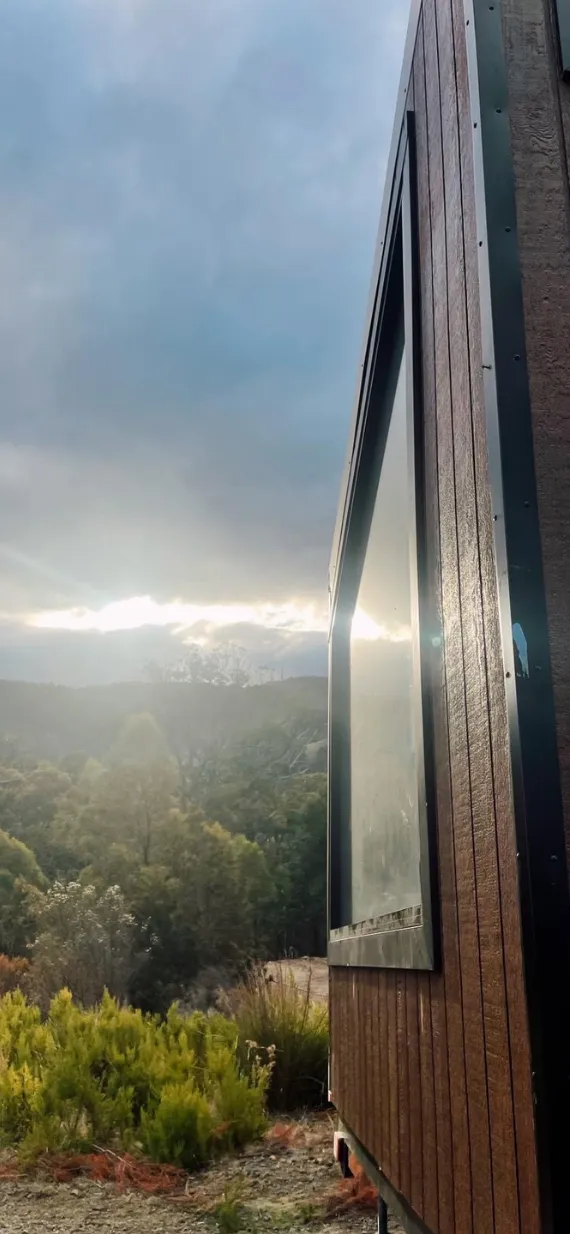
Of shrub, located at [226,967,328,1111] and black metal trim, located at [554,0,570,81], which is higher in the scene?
black metal trim, located at [554,0,570,81]

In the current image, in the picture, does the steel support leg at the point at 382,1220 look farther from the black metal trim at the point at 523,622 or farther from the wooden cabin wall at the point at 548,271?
the wooden cabin wall at the point at 548,271

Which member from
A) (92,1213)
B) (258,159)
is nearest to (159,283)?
(258,159)

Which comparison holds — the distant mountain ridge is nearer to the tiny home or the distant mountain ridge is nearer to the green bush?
the green bush

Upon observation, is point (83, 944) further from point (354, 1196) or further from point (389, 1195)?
point (389, 1195)

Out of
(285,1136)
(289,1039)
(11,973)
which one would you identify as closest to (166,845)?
(11,973)

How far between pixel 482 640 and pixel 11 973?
13.3m

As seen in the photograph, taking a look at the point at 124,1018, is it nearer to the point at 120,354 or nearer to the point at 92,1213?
the point at 92,1213

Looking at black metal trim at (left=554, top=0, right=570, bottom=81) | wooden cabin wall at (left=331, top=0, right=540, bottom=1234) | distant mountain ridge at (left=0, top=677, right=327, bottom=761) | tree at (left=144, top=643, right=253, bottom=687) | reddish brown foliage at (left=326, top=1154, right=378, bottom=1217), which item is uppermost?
tree at (left=144, top=643, right=253, bottom=687)

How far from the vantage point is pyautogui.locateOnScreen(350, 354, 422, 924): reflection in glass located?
250cm

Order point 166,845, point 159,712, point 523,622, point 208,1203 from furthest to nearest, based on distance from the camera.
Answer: point 159,712 → point 166,845 → point 208,1203 → point 523,622

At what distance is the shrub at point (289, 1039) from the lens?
Answer: 232 inches

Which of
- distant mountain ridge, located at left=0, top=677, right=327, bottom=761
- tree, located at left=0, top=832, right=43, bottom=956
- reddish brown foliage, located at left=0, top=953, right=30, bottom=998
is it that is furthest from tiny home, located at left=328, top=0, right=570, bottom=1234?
distant mountain ridge, located at left=0, top=677, right=327, bottom=761

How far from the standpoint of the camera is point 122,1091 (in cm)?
489

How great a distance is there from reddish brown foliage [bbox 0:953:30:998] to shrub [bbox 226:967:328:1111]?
6854 millimetres
